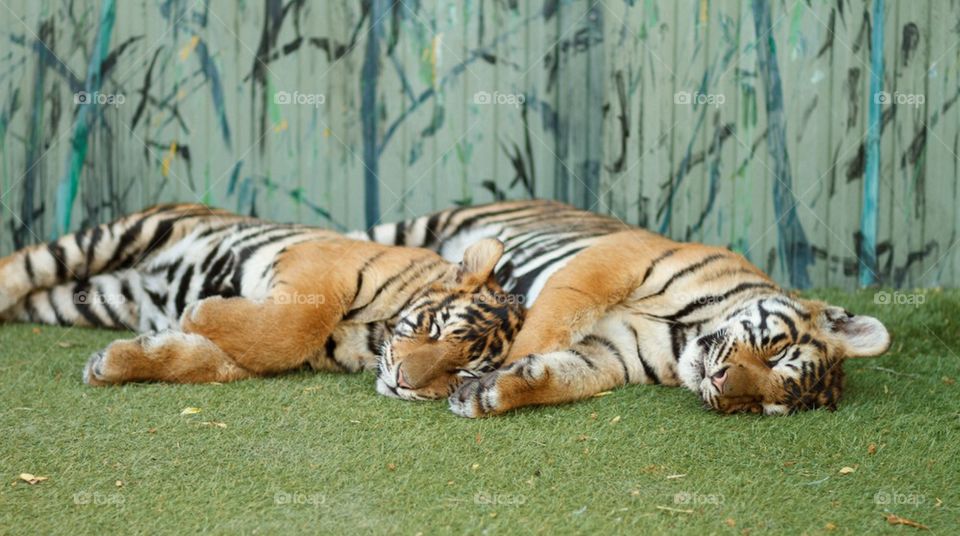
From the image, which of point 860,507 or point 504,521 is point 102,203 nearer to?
point 504,521

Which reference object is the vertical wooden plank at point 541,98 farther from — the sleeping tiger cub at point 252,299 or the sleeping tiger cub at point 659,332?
the sleeping tiger cub at point 252,299

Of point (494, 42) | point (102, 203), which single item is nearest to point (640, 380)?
point (494, 42)

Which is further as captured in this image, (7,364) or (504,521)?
(7,364)

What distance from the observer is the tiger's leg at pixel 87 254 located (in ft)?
14.8

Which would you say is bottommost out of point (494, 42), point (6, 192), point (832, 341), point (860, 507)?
point (860, 507)

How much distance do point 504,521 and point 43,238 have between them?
3.95 m

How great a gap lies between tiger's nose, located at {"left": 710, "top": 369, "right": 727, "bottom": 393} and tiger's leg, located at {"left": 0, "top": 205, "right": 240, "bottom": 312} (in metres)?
2.30

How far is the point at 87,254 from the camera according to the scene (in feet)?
14.9

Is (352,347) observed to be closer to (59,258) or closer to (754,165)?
(59,258)

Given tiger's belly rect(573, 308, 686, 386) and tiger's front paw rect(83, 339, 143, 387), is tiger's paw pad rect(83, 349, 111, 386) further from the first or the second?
tiger's belly rect(573, 308, 686, 386)

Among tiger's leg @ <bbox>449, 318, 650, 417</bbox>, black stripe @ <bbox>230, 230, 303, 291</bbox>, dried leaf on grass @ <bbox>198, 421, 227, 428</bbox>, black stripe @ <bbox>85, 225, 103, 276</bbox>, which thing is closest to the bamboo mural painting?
black stripe @ <bbox>85, 225, 103, 276</bbox>

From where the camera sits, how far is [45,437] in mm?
2947

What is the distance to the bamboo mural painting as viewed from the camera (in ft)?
16.7

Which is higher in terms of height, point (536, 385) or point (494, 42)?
point (494, 42)
